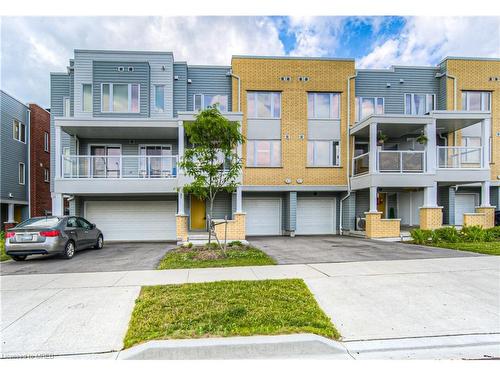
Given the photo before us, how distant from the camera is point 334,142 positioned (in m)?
16.5

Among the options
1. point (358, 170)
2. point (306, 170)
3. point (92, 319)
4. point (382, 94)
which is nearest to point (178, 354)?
point (92, 319)

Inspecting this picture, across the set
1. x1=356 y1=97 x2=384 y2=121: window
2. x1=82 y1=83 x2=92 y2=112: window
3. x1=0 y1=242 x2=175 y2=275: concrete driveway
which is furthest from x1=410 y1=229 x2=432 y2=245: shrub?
x1=82 y1=83 x2=92 y2=112: window

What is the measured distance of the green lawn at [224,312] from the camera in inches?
151

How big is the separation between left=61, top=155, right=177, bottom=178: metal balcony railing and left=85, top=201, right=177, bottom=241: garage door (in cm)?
193

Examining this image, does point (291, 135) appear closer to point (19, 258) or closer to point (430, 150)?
point (430, 150)

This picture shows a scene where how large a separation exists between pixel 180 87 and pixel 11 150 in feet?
41.7

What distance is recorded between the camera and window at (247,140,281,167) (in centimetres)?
1606

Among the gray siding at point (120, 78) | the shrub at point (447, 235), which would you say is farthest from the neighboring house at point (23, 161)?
the shrub at point (447, 235)

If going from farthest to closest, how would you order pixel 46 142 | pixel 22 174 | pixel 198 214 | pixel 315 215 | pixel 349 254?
1. pixel 46 142
2. pixel 22 174
3. pixel 315 215
4. pixel 198 214
5. pixel 349 254

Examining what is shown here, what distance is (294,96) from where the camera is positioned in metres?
16.3

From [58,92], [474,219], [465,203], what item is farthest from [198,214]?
[465,203]

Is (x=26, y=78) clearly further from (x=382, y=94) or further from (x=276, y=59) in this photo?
(x=382, y=94)

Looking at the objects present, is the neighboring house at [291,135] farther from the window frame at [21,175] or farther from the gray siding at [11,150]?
the window frame at [21,175]

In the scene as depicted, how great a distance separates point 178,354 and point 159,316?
1.00 m
